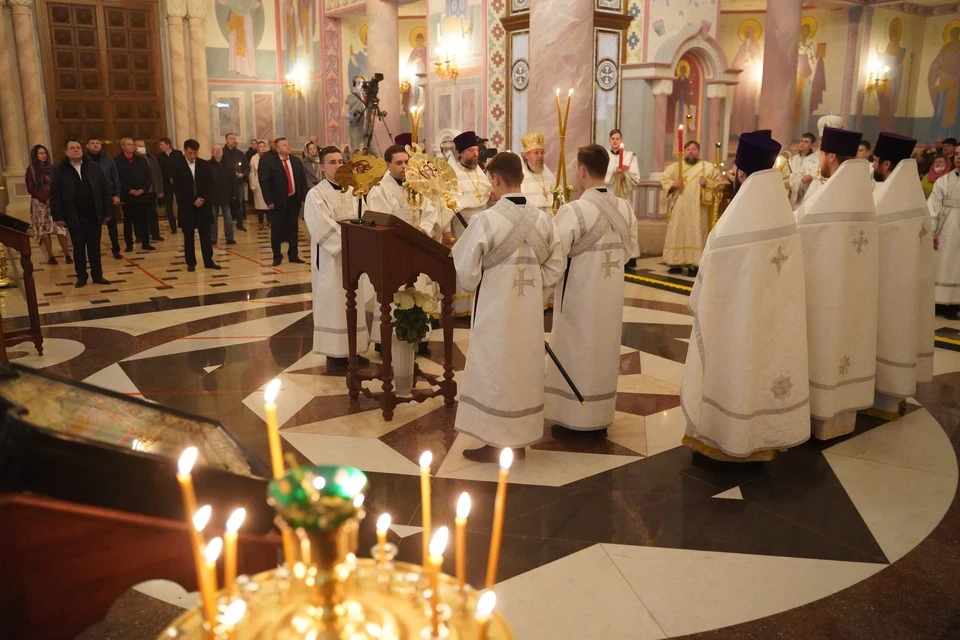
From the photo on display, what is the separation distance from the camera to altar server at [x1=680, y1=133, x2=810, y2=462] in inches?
156

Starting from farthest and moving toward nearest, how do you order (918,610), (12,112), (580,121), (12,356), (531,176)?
1. (12,112)
2. (580,121)
3. (531,176)
4. (12,356)
5. (918,610)

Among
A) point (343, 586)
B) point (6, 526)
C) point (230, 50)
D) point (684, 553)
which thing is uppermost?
point (230, 50)

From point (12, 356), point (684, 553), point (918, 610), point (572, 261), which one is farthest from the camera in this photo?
point (12, 356)

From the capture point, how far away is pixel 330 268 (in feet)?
19.4

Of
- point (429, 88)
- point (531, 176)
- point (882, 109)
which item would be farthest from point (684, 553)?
point (882, 109)

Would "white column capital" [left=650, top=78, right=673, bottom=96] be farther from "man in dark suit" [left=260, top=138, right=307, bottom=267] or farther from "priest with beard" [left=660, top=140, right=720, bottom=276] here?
"man in dark suit" [left=260, top=138, right=307, bottom=267]

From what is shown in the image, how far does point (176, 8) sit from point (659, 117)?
11419mm

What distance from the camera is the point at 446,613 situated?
1128 millimetres

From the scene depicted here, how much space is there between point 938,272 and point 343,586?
28.5 ft

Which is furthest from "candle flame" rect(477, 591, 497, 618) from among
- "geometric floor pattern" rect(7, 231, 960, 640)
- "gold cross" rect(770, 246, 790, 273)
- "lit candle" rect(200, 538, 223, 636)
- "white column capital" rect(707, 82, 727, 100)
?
"white column capital" rect(707, 82, 727, 100)

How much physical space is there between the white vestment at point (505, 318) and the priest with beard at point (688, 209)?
21.2 ft

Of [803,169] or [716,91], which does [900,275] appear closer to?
[803,169]

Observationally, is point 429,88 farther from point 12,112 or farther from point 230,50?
point 12,112

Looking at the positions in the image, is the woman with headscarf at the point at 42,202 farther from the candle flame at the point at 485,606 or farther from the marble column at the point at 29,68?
the candle flame at the point at 485,606
